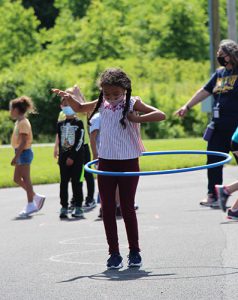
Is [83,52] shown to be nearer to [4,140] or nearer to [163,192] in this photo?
[4,140]

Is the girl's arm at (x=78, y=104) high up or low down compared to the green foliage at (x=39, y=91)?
up

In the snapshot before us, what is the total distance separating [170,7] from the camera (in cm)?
5762

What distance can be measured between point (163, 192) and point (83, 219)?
3295mm

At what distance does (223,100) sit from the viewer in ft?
38.8

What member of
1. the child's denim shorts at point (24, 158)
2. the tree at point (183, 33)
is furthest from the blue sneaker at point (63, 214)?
the tree at point (183, 33)

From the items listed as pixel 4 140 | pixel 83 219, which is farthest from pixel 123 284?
pixel 4 140

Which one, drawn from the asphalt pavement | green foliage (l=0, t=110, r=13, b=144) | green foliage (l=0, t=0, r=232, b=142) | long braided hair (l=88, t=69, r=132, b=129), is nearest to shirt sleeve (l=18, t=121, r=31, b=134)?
the asphalt pavement

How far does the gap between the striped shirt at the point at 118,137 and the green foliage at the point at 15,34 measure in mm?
47356

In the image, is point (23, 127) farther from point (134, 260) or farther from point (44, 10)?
point (44, 10)

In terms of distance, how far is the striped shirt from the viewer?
7.93m

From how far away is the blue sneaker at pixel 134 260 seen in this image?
7953mm

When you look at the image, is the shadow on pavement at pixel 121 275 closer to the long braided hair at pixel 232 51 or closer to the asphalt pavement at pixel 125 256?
the asphalt pavement at pixel 125 256

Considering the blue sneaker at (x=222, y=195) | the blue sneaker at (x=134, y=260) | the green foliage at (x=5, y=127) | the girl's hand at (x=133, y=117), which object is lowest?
the green foliage at (x=5, y=127)

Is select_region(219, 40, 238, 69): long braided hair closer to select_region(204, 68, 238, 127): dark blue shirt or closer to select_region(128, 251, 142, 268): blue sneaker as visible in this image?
select_region(204, 68, 238, 127): dark blue shirt
